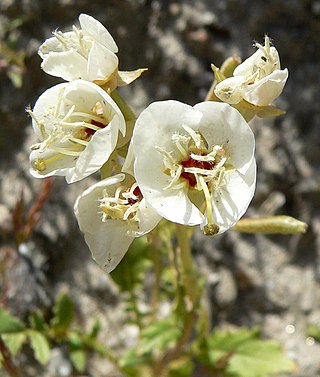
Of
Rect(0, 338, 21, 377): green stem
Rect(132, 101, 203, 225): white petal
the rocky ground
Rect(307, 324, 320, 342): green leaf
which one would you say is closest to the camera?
Rect(132, 101, 203, 225): white petal

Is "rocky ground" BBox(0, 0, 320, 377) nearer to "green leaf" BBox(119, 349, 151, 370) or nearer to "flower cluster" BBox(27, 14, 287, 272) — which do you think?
"green leaf" BBox(119, 349, 151, 370)

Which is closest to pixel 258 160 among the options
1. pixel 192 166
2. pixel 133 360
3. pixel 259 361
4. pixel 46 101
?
pixel 259 361

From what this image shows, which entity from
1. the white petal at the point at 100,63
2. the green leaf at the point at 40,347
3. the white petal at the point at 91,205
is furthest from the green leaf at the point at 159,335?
the white petal at the point at 100,63

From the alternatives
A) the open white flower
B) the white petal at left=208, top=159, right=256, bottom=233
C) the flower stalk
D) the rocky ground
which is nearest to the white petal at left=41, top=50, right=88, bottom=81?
the open white flower

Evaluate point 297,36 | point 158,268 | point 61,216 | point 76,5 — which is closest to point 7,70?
point 76,5

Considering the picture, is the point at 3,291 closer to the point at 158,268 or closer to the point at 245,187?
the point at 158,268

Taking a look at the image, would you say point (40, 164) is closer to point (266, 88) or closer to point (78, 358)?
point (266, 88)
